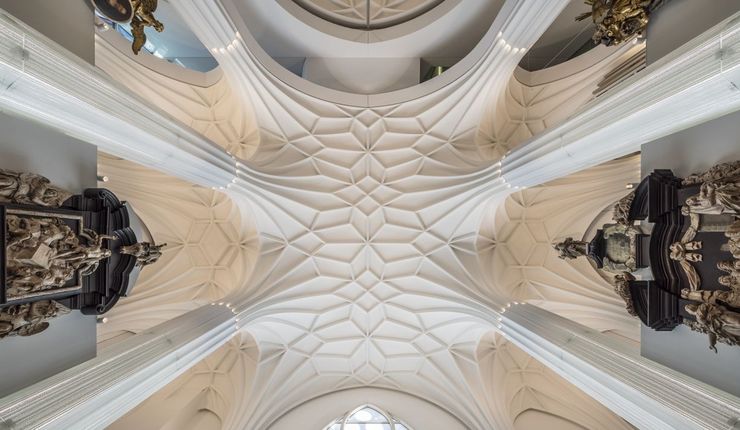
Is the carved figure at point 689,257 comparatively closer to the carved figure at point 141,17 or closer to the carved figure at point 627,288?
the carved figure at point 627,288

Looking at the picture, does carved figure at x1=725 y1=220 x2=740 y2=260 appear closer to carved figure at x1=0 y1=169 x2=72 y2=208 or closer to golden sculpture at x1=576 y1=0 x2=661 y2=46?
golden sculpture at x1=576 y1=0 x2=661 y2=46

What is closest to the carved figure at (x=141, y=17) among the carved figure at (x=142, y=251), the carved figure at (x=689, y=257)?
the carved figure at (x=142, y=251)

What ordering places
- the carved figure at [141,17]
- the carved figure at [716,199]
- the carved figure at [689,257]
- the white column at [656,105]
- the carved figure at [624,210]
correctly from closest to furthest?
the white column at [656,105]
the carved figure at [716,199]
the carved figure at [689,257]
the carved figure at [624,210]
the carved figure at [141,17]

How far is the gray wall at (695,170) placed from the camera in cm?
514

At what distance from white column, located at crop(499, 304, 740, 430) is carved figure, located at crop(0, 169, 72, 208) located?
832cm

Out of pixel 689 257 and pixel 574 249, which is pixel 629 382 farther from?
pixel 574 249

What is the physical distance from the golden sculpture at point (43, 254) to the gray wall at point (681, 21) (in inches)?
356

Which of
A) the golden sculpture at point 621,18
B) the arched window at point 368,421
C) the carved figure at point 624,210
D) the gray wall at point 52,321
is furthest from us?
the arched window at point 368,421

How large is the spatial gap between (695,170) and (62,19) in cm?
931

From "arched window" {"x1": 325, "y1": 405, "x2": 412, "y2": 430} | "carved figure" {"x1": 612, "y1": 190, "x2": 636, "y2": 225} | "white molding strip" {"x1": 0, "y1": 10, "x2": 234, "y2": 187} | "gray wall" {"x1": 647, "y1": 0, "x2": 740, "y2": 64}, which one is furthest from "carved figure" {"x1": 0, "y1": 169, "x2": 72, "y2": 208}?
"arched window" {"x1": 325, "y1": 405, "x2": 412, "y2": 430}

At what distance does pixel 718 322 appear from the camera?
186 inches

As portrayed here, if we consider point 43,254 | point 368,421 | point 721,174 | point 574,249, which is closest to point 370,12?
point 574,249

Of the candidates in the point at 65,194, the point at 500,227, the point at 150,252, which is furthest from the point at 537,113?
the point at 65,194

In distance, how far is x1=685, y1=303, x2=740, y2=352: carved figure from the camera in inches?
181
